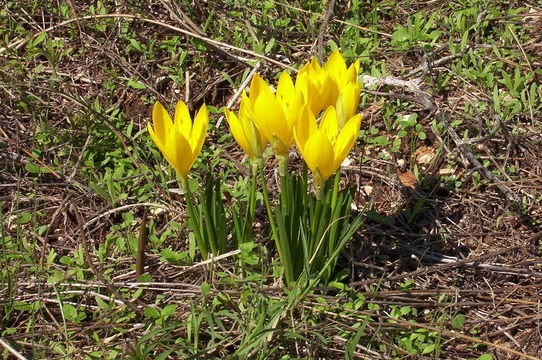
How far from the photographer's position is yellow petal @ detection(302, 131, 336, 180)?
6.44 feet

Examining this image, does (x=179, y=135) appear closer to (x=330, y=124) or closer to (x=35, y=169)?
(x=330, y=124)

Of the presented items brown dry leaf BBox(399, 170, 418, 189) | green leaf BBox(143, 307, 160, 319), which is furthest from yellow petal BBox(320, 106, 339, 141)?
brown dry leaf BBox(399, 170, 418, 189)

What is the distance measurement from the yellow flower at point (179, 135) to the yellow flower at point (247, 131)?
0.37ft

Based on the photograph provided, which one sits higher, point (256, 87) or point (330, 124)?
point (256, 87)

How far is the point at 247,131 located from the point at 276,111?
111mm

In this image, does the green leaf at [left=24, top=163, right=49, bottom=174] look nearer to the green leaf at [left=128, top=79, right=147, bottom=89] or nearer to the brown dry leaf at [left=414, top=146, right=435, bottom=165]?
the green leaf at [left=128, top=79, right=147, bottom=89]

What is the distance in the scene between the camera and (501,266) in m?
2.51

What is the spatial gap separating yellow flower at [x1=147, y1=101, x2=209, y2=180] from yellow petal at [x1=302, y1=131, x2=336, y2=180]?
0.36 metres

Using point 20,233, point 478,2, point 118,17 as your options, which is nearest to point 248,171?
point 20,233

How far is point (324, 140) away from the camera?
1.96 metres

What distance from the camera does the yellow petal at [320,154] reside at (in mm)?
1964

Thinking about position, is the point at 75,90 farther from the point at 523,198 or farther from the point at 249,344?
the point at 523,198

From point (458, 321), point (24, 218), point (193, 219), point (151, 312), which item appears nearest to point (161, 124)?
point (193, 219)

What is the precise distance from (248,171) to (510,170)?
3.30ft
